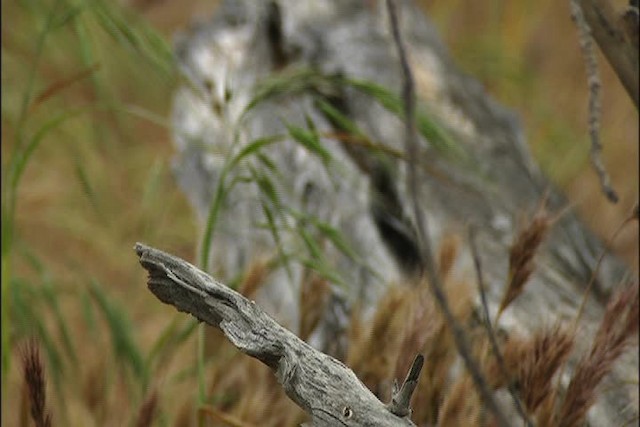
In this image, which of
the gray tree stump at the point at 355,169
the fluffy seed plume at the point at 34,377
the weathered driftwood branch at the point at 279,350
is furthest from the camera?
the gray tree stump at the point at 355,169

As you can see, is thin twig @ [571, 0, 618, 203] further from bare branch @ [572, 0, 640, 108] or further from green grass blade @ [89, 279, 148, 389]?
green grass blade @ [89, 279, 148, 389]

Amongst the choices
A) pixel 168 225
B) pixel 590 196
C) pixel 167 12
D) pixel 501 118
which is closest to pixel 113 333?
pixel 501 118

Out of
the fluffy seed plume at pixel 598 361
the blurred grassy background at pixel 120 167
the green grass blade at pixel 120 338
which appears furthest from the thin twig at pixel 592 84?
the green grass blade at pixel 120 338

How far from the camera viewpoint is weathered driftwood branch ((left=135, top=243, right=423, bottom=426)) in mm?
633

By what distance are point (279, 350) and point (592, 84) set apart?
476 millimetres

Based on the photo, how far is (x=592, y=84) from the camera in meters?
0.98

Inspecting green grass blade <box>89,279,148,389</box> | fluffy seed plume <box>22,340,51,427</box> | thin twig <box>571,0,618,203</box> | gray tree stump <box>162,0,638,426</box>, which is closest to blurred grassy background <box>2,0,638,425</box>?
green grass blade <box>89,279,148,389</box>

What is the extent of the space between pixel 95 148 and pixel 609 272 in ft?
6.39

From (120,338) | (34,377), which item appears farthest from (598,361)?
(120,338)

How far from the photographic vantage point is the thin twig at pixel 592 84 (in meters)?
0.94

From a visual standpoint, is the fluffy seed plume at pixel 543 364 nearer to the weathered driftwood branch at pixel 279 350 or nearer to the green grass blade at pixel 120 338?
the weathered driftwood branch at pixel 279 350

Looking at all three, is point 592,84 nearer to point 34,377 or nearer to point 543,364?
point 543,364

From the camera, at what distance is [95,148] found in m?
3.11

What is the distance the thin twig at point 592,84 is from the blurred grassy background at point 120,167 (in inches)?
17.3
